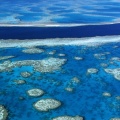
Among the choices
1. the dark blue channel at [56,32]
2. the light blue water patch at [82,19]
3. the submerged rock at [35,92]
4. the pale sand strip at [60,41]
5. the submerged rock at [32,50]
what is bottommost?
the submerged rock at [35,92]

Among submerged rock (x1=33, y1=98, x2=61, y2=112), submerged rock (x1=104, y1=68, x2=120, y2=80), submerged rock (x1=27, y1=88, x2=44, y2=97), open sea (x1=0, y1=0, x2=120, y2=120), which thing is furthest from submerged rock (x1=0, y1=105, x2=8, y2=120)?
submerged rock (x1=104, y1=68, x2=120, y2=80)

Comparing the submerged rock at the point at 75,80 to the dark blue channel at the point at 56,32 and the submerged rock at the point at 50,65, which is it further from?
the dark blue channel at the point at 56,32

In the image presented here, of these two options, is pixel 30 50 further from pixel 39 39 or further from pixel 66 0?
pixel 66 0

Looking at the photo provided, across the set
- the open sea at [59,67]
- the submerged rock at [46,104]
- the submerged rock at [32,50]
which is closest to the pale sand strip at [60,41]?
the open sea at [59,67]

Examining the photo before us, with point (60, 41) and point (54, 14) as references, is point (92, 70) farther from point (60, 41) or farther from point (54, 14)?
point (54, 14)

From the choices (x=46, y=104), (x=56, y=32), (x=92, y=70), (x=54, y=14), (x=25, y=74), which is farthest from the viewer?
(x=54, y=14)

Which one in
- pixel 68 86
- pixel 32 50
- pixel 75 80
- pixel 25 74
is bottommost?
pixel 68 86

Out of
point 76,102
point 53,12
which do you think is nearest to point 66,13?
point 53,12

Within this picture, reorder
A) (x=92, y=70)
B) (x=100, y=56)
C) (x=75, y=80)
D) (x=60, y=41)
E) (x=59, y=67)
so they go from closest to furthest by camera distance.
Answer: (x=75, y=80) → (x=92, y=70) → (x=59, y=67) → (x=100, y=56) → (x=60, y=41)

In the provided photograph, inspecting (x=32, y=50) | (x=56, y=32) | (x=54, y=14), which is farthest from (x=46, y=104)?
(x=54, y=14)
